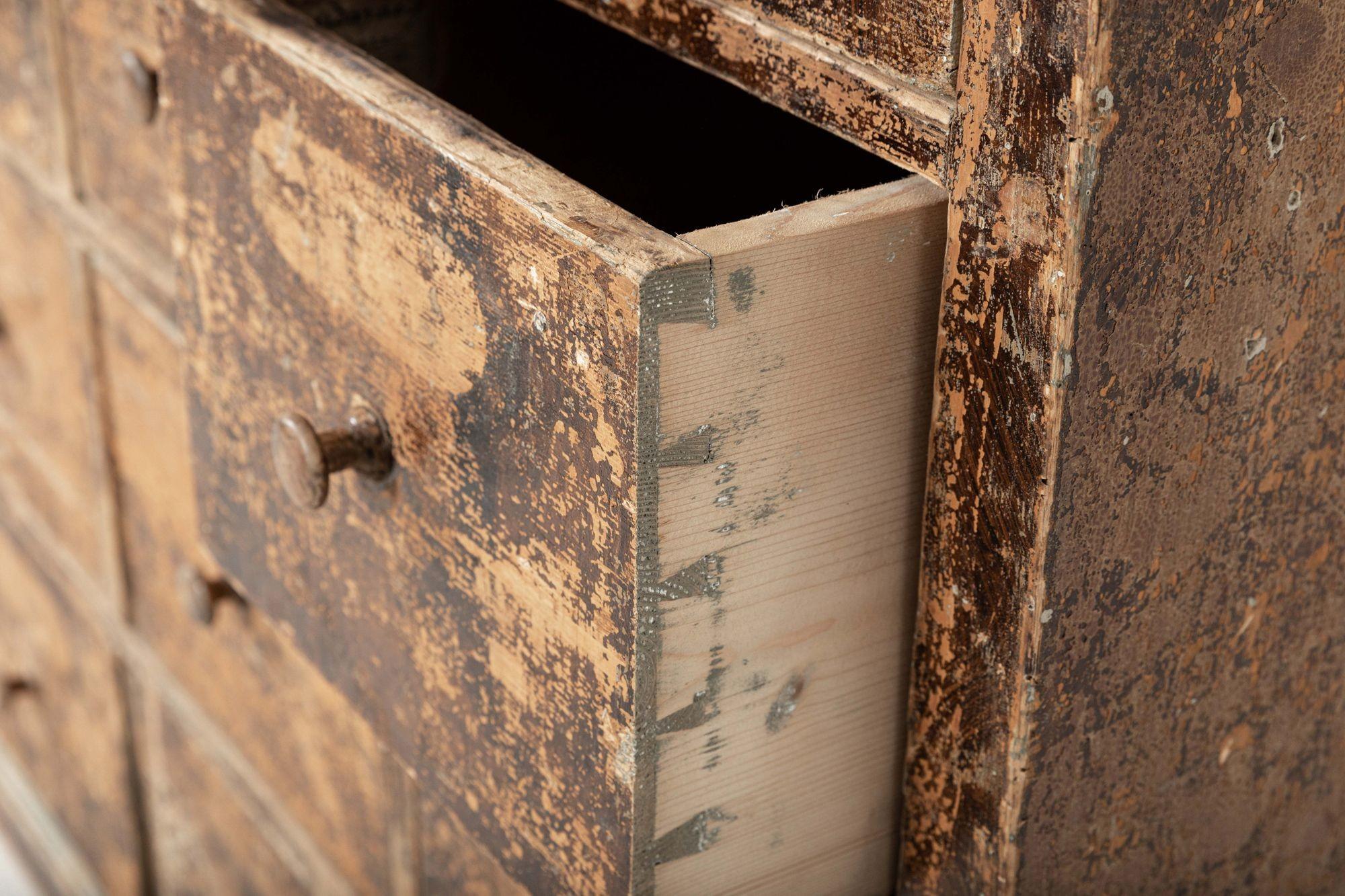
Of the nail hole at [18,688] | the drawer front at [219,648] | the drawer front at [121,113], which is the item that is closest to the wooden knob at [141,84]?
the drawer front at [121,113]

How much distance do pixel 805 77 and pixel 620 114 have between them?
28 cm

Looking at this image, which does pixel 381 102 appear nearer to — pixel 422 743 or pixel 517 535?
pixel 517 535

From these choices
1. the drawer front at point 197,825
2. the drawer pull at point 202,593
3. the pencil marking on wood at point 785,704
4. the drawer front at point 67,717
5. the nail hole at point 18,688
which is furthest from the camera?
the nail hole at point 18,688

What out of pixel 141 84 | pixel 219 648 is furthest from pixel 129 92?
pixel 219 648

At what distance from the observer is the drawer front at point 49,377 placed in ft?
3.56

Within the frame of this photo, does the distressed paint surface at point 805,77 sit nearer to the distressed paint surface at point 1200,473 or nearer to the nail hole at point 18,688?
the distressed paint surface at point 1200,473

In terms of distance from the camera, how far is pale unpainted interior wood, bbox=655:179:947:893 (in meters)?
0.47

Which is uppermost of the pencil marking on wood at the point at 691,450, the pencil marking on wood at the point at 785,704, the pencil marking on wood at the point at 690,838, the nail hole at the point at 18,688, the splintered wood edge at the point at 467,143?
the splintered wood edge at the point at 467,143

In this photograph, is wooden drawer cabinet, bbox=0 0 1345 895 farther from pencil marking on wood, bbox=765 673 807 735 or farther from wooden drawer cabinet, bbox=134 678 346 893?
wooden drawer cabinet, bbox=134 678 346 893

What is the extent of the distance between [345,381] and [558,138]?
0.27 metres

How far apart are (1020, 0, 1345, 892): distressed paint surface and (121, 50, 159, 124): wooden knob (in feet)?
1.91

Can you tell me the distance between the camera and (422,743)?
63 cm

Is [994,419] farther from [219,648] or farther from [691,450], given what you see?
[219,648]

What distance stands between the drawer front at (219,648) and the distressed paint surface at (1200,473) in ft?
1.30
